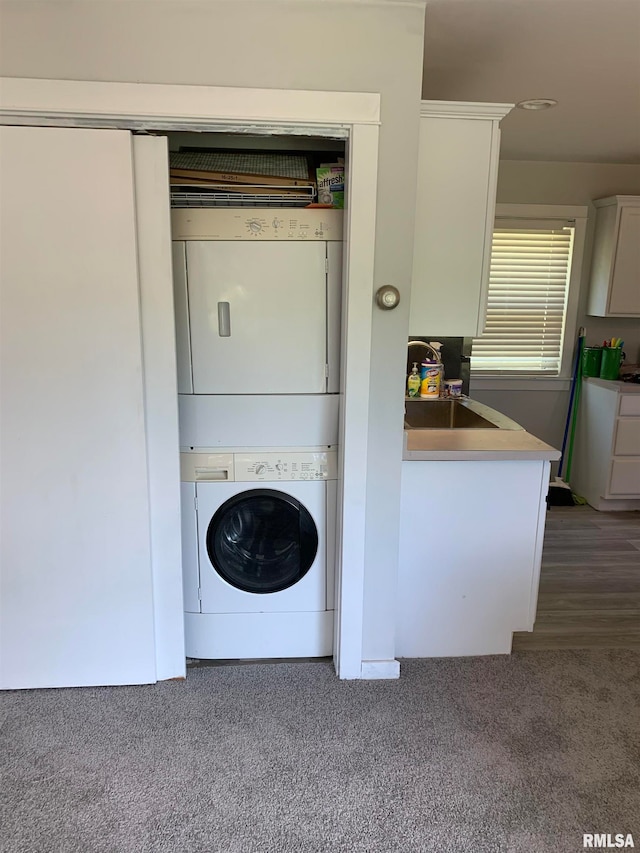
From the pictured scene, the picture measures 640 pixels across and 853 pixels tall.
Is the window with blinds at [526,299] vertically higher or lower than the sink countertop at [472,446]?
higher

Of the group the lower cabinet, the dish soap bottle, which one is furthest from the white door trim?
the dish soap bottle

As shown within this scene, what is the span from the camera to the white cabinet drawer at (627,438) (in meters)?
3.98

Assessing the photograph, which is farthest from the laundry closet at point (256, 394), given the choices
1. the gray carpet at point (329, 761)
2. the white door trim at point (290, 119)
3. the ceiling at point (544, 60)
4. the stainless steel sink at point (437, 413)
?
the stainless steel sink at point (437, 413)

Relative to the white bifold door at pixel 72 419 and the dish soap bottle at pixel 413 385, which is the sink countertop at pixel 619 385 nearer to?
the dish soap bottle at pixel 413 385

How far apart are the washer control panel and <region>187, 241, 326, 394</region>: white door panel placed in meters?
0.24

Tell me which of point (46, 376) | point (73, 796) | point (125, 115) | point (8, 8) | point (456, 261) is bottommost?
point (73, 796)

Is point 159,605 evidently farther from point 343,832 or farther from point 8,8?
point 8,8

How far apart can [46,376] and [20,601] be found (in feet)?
2.67

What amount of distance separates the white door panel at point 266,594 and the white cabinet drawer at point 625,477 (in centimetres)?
259

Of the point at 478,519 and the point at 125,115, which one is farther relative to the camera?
the point at 478,519

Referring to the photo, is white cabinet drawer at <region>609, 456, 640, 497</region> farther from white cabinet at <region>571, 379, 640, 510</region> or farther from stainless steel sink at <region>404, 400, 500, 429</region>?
stainless steel sink at <region>404, 400, 500, 429</region>

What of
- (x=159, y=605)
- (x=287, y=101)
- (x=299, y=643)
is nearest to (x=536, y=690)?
(x=299, y=643)

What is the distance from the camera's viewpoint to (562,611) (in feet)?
9.32

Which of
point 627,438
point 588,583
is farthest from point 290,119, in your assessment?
point 627,438
